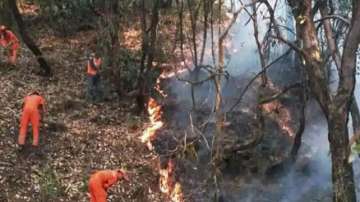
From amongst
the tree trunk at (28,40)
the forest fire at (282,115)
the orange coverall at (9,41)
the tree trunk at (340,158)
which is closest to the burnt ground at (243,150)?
the forest fire at (282,115)

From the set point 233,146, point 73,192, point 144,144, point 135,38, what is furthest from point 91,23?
point 73,192

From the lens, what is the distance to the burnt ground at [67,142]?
1239 centimetres

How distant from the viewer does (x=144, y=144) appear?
51.3 feet

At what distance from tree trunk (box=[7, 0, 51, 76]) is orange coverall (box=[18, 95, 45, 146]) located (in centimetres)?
400

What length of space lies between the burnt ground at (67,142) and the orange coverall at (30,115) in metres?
0.47

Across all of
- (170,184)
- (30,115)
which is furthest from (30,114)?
(170,184)

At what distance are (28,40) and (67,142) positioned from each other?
3937 mm

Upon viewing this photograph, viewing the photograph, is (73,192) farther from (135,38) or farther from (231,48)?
(231,48)

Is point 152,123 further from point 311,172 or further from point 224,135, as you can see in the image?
point 311,172

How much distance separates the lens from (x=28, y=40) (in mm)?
16750

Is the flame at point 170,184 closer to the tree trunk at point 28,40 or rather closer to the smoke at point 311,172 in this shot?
the smoke at point 311,172

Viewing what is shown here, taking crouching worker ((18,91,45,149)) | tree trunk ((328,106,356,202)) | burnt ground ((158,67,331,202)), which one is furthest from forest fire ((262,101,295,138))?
tree trunk ((328,106,356,202))

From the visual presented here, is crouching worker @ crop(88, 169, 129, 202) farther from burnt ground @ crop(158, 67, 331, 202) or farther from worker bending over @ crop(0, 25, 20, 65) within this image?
worker bending over @ crop(0, 25, 20, 65)

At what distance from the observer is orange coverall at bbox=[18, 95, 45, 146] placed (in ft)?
41.3
